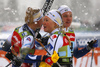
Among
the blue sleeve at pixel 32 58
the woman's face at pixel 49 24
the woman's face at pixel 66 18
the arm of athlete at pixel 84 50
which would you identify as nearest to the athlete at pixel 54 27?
the woman's face at pixel 49 24

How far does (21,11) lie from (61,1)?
6.71 metres

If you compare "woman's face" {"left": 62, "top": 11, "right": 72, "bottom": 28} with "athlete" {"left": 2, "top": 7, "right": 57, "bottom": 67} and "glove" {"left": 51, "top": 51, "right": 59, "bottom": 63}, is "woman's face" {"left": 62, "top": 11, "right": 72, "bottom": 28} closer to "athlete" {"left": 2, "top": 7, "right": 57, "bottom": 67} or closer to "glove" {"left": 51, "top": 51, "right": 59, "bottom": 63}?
"athlete" {"left": 2, "top": 7, "right": 57, "bottom": 67}

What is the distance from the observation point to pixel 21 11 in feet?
82.1

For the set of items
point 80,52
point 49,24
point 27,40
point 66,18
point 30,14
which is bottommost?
point 27,40

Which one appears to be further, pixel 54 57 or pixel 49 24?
pixel 49 24

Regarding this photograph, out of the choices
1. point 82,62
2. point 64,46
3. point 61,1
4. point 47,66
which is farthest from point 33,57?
point 61,1

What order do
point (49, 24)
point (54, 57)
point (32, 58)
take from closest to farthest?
point (54, 57) < point (32, 58) < point (49, 24)

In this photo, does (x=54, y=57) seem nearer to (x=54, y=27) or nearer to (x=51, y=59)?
(x=51, y=59)

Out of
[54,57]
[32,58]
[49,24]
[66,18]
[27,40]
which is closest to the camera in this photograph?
[54,57]

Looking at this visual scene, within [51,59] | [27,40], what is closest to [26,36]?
[27,40]

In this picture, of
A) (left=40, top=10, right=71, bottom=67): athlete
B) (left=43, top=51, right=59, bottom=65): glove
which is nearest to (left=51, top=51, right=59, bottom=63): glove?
(left=43, top=51, right=59, bottom=65): glove

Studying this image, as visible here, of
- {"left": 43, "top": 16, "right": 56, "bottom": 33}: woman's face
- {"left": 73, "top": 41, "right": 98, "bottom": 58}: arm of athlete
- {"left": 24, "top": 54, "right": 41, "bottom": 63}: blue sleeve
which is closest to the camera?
{"left": 24, "top": 54, "right": 41, "bottom": 63}: blue sleeve

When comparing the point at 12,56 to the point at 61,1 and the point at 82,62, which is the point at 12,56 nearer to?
the point at 82,62

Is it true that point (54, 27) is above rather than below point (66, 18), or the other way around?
below
